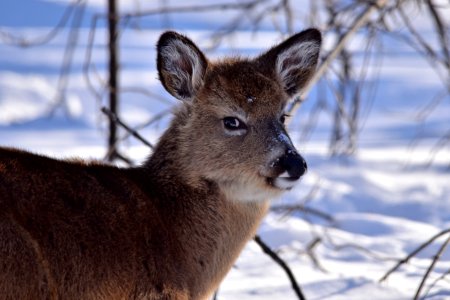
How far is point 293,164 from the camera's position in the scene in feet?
14.9

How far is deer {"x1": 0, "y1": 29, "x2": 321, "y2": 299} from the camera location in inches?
154

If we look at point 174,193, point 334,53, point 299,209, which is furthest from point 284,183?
point 299,209

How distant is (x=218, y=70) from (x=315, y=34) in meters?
0.63

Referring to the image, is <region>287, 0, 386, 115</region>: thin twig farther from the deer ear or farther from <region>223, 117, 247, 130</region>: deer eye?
<region>223, 117, 247, 130</region>: deer eye

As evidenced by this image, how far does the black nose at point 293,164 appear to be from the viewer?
4512 mm

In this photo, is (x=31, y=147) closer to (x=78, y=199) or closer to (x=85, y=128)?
(x=85, y=128)

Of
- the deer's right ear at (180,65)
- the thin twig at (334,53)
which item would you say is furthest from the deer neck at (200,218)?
the thin twig at (334,53)

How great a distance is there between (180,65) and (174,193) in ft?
2.31

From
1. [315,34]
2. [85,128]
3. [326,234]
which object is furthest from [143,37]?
[315,34]

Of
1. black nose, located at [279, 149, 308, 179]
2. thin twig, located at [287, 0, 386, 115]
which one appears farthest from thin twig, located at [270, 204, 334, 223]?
black nose, located at [279, 149, 308, 179]

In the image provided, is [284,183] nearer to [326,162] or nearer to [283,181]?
[283,181]

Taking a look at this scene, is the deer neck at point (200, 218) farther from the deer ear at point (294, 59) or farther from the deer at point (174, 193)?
the deer ear at point (294, 59)

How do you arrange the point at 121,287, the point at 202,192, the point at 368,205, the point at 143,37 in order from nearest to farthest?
the point at 121,287
the point at 202,192
the point at 368,205
the point at 143,37

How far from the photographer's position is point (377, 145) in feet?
38.8
